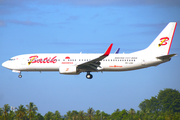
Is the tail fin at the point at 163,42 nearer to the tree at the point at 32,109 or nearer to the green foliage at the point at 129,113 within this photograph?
the green foliage at the point at 129,113

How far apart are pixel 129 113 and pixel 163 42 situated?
263 feet

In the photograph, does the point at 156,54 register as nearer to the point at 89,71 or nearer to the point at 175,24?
the point at 175,24

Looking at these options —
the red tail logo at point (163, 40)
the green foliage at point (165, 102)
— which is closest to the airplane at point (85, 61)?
the red tail logo at point (163, 40)

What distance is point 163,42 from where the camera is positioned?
62.6 meters

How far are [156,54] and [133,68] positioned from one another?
5358 millimetres

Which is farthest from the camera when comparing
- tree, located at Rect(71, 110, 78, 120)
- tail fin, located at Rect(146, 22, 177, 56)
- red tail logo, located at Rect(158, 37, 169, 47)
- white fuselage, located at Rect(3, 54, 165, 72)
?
tree, located at Rect(71, 110, 78, 120)

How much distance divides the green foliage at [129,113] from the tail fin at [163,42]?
124 feet

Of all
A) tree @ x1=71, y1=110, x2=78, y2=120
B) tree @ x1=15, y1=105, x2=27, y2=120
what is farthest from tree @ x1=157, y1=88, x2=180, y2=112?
tree @ x1=15, y1=105, x2=27, y2=120

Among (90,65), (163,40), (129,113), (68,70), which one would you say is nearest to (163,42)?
(163,40)

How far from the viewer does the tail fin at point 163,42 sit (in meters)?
61.8

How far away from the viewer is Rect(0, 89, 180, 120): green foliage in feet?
359

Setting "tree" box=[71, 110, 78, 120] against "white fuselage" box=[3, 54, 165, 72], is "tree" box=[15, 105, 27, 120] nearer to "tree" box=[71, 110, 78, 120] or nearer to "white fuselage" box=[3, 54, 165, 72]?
"tree" box=[71, 110, 78, 120]

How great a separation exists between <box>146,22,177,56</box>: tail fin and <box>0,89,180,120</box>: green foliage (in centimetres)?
3789

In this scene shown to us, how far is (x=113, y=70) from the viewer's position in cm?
6016
